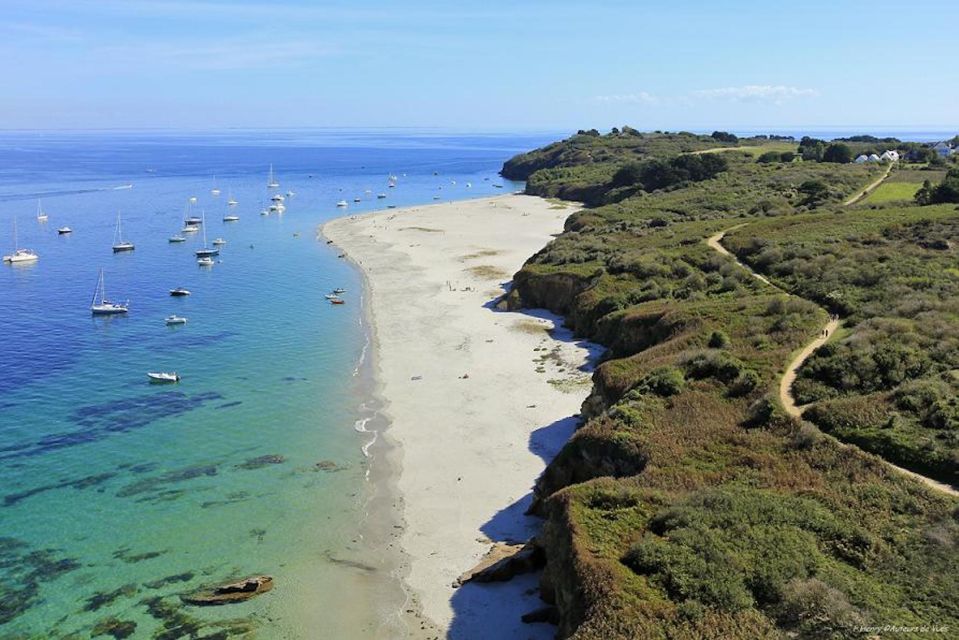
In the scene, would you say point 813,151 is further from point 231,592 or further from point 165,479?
point 231,592

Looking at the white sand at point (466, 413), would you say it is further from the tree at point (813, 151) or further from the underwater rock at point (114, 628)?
the tree at point (813, 151)

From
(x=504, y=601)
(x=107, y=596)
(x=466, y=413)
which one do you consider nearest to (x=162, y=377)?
(x=466, y=413)

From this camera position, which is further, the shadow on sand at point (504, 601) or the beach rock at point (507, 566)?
the beach rock at point (507, 566)

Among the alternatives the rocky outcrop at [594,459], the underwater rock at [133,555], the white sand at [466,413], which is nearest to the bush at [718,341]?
the white sand at [466,413]

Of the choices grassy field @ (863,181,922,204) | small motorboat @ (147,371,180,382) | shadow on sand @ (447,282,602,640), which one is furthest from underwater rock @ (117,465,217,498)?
grassy field @ (863,181,922,204)

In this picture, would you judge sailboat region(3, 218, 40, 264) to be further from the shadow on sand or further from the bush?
the bush

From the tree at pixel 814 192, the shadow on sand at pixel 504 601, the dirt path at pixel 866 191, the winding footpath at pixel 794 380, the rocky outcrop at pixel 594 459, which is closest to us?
the winding footpath at pixel 794 380

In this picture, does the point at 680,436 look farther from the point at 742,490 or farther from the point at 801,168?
the point at 801,168
